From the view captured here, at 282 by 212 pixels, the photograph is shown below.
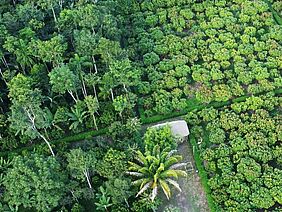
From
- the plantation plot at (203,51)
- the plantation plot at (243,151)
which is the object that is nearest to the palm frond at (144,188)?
the plantation plot at (243,151)

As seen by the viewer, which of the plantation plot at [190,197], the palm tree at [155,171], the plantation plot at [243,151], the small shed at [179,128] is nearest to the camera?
the plantation plot at [243,151]

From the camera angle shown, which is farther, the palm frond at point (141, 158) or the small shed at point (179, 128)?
the small shed at point (179, 128)

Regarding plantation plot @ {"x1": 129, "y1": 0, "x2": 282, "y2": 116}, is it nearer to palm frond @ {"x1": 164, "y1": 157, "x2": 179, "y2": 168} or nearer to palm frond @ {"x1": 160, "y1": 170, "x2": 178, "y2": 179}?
palm frond @ {"x1": 164, "y1": 157, "x2": 179, "y2": 168}

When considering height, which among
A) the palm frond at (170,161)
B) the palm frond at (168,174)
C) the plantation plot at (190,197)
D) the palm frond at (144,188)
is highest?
the palm frond at (170,161)

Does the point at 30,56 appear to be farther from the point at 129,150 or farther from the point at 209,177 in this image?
the point at 209,177

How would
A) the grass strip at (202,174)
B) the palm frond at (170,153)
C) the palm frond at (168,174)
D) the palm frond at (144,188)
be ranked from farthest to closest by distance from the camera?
the palm frond at (170,153) → the grass strip at (202,174) → the palm frond at (168,174) → the palm frond at (144,188)

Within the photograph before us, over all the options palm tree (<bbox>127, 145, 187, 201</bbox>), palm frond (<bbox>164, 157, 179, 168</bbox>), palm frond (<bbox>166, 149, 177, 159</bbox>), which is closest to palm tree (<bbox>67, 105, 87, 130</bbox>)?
palm tree (<bbox>127, 145, 187, 201</bbox>)

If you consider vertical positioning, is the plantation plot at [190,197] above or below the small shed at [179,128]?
below

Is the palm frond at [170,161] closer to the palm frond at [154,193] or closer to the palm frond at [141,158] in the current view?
the palm frond at [141,158]
